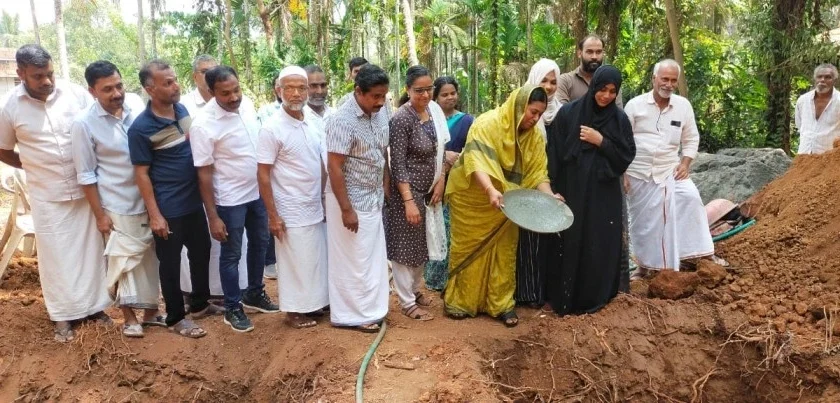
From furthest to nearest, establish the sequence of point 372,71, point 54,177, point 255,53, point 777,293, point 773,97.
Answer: point 255,53 → point 773,97 → point 777,293 → point 54,177 → point 372,71

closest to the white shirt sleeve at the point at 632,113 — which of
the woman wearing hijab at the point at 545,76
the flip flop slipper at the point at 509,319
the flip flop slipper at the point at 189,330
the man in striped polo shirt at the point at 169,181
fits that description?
the woman wearing hijab at the point at 545,76

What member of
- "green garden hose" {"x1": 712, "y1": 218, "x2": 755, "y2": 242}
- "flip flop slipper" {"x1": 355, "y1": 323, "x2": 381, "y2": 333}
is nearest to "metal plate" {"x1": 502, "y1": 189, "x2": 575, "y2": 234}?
"flip flop slipper" {"x1": 355, "y1": 323, "x2": 381, "y2": 333}

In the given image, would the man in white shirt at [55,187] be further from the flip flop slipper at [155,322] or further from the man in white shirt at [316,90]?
the man in white shirt at [316,90]

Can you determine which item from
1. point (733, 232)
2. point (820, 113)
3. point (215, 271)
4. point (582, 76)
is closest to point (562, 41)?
point (820, 113)

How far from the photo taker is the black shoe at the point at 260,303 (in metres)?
4.50

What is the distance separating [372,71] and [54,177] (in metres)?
2.17

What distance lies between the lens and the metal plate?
3590 millimetres

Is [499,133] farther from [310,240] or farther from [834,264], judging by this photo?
[834,264]

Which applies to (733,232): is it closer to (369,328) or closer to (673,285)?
(673,285)

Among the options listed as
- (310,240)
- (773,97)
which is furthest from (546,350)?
(773,97)

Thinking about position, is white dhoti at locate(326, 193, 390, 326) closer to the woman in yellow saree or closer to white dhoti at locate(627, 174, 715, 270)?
the woman in yellow saree

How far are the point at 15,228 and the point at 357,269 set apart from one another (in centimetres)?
306

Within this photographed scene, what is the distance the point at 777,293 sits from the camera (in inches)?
166

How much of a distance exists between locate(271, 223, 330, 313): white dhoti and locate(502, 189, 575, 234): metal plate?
4.26 feet
